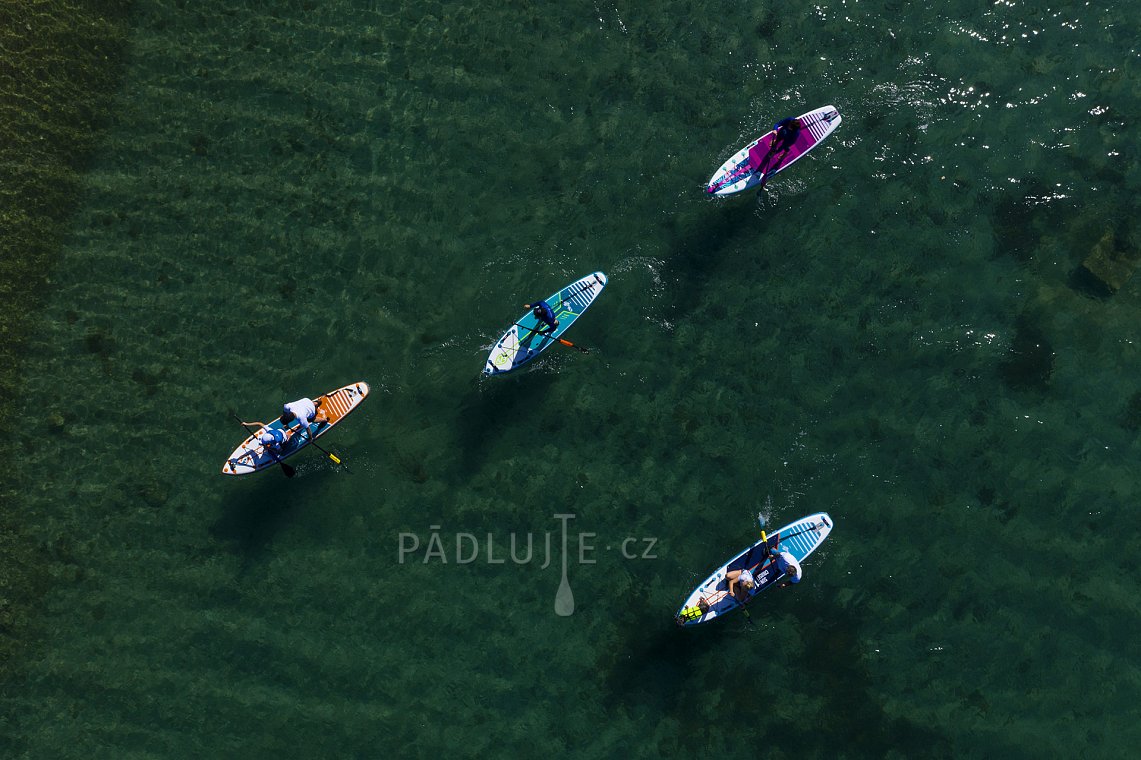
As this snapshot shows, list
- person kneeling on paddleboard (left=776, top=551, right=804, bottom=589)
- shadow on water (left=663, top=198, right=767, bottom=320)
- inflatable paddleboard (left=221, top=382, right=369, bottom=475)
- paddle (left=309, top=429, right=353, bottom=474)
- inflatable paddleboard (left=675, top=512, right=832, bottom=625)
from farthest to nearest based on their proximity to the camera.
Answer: shadow on water (left=663, top=198, right=767, bottom=320) → paddle (left=309, top=429, right=353, bottom=474) → inflatable paddleboard (left=221, top=382, right=369, bottom=475) → inflatable paddleboard (left=675, top=512, right=832, bottom=625) → person kneeling on paddleboard (left=776, top=551, right=804, bottom=589)

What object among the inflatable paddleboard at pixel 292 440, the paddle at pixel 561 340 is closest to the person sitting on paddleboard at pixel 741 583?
the paddle at pixel 561 340

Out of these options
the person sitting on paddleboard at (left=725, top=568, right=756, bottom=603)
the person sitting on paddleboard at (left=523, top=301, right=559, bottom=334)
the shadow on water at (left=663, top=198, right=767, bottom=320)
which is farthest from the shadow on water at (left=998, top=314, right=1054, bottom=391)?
the person sitting on paddleboard at (left=523, top=301, right=559, bottom=334)

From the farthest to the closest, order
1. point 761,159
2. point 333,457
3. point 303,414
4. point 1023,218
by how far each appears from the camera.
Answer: point 1023,218, point 761,159, point 333,457, point 303,414

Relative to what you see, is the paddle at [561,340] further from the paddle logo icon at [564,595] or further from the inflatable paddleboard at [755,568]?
the inflatable paddleboard at [755,568]

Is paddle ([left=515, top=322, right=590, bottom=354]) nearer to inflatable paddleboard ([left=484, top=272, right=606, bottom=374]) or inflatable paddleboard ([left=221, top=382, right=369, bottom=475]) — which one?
inflatable paddleboard ([left=484, top=272, right=606, bottom=374])

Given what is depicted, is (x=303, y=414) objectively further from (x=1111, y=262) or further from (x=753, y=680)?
(x=1111, y=262)

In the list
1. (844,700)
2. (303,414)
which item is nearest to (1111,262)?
(844,700)
